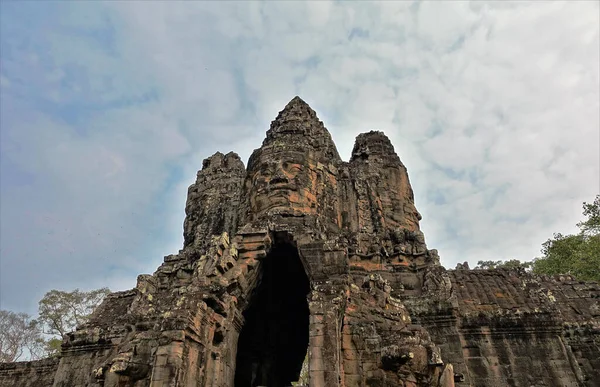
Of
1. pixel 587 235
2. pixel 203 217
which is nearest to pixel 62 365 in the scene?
pixel 203 217

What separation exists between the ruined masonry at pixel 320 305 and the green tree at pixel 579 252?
26.6ft

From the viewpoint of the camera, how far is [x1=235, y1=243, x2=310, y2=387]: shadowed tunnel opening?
13211 millimetres

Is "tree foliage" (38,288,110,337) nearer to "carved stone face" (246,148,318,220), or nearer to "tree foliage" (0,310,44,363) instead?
"tree foliage" (0,310,44,363)

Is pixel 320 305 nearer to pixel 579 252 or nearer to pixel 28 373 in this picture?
pixel 28 373

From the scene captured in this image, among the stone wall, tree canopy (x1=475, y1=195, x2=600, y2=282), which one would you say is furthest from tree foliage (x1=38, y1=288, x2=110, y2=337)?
tree canopy (x1=475, y1=195, x2=600, y2=282)

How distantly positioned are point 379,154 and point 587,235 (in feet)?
50.8

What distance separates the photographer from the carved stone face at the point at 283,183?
43.4ft

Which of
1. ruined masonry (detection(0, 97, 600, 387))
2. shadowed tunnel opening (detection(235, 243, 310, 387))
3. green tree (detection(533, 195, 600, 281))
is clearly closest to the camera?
ruined masonry (detection(0, 97, 600, 387))

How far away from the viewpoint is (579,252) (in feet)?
77.0

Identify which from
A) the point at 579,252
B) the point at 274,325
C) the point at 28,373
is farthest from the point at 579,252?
the point at 28,373

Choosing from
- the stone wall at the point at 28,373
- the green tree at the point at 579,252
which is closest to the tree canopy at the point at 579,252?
the green tree at the point at 579,252

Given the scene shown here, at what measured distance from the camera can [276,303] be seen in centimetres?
1413

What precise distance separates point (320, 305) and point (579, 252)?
21.0 metres

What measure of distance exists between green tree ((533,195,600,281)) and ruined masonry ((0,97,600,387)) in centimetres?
812
